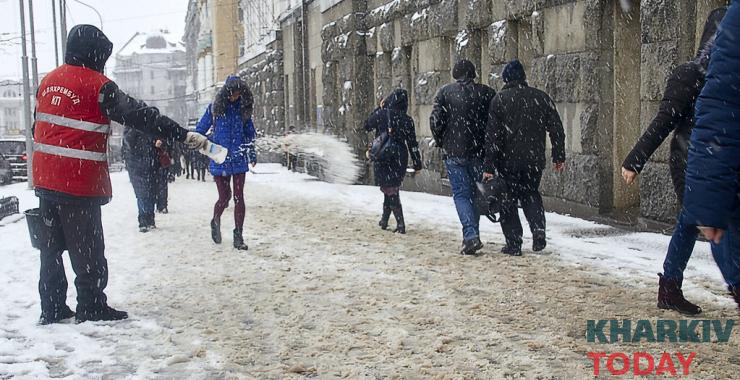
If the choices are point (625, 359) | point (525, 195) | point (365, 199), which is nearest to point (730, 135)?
point (625, 359)

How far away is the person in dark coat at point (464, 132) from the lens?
8.20 metres

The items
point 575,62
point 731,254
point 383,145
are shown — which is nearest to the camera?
point 731,254

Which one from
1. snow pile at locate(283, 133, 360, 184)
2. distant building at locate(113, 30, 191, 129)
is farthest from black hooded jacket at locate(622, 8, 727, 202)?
distant building at locate(113, 30, 191, 129)

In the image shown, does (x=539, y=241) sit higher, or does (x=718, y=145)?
(x=718, y=145)

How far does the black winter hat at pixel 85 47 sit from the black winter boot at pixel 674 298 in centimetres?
389

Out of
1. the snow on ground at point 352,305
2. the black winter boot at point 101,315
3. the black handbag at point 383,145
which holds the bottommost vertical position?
the snow on ground at point 352,305

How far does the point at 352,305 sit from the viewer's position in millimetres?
5953

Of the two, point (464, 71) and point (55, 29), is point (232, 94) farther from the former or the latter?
point (55, 29)

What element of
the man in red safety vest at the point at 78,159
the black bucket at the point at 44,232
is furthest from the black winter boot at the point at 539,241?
the black bucket at the point at 44,232

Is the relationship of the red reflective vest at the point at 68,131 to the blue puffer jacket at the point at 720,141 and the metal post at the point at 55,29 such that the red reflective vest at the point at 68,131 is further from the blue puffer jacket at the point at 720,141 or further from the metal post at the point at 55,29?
the metal post at the point at 55,29

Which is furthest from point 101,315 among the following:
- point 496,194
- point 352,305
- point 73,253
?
point 496,194

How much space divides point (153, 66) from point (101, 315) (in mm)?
133345

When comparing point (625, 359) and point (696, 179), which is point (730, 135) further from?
point (625, 359)

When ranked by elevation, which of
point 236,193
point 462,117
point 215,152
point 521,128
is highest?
point 462,117
